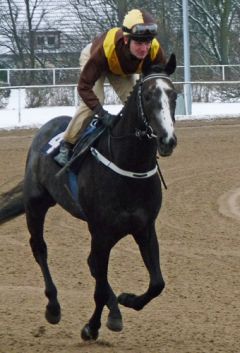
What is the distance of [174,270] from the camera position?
9047 millimetres

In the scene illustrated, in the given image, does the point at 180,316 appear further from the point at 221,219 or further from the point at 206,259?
the point at 221,219

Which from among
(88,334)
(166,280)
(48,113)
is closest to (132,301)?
(88,334)

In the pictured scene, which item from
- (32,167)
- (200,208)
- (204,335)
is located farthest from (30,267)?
(200,208)

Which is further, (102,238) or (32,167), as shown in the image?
(32,167)

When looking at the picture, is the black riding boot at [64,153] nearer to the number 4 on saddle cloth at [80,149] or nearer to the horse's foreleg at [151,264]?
the number 4 on saddle cloth at [80,149]

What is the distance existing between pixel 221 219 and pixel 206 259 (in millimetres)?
2227

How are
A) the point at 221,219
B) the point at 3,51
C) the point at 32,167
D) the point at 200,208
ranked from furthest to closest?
the point at 3,51
the point at 200,208
the point at 221,219
the point at 32,167

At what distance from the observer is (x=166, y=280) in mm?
8648

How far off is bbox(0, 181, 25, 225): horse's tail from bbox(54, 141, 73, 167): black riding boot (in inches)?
42.8

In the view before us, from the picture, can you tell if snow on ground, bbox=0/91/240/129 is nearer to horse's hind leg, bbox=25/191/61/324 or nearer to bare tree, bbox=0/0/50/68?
bare tree, bbox=0/0/50/68

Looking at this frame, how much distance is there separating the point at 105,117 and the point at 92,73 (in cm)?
34

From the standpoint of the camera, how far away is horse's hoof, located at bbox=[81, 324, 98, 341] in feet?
22.0

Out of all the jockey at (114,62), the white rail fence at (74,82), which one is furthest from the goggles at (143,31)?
the white rail fence at (74,82)

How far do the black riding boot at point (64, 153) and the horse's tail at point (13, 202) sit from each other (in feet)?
3.56
